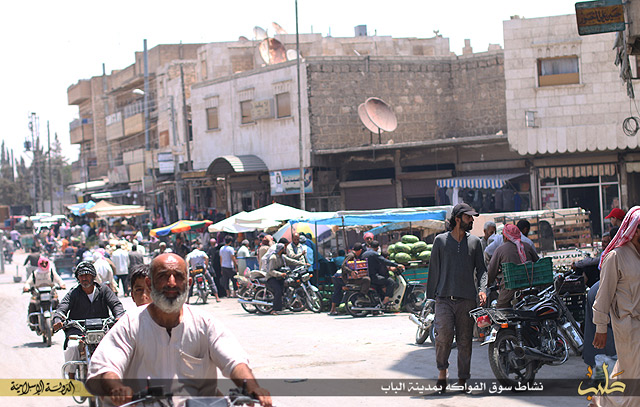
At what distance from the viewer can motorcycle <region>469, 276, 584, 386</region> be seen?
8297mm

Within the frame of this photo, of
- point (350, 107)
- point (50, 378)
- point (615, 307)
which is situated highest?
point (350, 107)

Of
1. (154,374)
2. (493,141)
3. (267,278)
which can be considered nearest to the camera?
(154,374)

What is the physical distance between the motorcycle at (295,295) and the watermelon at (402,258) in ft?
7.00

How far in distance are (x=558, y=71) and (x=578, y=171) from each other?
332cm

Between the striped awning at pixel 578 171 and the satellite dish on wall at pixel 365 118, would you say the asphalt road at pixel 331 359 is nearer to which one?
the striped awning at pixel 578 171

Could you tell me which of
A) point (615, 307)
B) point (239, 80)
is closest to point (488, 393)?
point (615, 307)

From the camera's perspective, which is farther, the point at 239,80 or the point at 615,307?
the point at 239,80

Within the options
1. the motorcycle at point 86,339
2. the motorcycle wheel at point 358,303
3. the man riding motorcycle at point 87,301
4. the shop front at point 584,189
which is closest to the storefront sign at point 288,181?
the shop front at point 584,189

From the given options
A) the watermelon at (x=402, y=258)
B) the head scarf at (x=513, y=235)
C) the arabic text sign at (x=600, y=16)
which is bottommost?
the watermelon at (x=402, y=258)

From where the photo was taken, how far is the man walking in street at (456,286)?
8.12 meters

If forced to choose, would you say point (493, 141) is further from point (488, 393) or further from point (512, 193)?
point (488, 393)

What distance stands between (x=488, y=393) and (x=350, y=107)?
26639 mm

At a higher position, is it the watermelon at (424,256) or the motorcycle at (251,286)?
the watermelon at (424,256)

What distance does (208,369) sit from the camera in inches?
160
